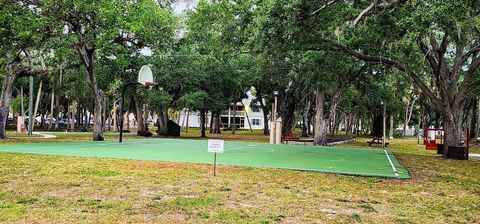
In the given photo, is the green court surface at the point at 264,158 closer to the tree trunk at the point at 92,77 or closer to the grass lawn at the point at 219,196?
the grass lawn at the point at 219,196

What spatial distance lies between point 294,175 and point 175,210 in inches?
189

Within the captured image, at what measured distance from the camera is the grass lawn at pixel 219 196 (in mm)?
6176

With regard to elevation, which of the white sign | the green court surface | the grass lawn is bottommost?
the grass lawn

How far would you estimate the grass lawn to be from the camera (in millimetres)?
6176

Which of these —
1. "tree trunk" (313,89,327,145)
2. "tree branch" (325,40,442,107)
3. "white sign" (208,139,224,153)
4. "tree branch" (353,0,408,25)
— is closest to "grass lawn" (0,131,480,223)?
"white sign" (208,139,224,153)

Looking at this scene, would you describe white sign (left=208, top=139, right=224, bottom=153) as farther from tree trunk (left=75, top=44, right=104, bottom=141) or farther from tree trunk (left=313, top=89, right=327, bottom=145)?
tree trunk (left=313, top=89, right=327, bottom=145)

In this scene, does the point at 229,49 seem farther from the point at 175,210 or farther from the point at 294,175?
the point at 175,210

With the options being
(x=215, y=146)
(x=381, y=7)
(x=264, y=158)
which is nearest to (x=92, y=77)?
(x=264, y=158)

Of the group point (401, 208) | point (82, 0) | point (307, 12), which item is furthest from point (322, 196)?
point (82, 0)

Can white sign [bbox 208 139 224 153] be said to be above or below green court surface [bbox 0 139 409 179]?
above

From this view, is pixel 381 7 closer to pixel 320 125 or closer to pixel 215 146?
pixel 215 146

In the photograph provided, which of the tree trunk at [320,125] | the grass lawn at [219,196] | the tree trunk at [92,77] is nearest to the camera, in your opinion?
the grass lawn at [219,196]

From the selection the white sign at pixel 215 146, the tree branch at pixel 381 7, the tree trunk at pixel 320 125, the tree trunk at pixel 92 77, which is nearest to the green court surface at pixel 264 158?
the white sign at pixel 215 146

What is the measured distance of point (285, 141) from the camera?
92.3 feet
